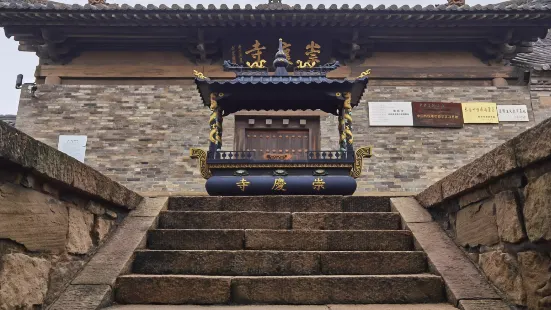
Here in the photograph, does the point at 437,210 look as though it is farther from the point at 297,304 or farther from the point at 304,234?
the point at 297,304

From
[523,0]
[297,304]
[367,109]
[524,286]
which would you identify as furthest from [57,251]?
[523,0]

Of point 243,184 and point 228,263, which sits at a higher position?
point 243,184

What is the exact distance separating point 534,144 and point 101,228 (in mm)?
2703

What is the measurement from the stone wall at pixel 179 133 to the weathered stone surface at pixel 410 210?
12.4 feet

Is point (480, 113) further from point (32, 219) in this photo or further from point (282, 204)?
point (32, 219)

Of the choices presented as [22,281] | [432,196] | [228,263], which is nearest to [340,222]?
[432,196]

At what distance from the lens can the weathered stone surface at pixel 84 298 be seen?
7.45 ft

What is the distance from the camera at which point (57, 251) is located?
240 centimetres

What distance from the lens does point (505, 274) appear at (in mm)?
2303

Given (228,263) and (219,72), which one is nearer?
(228,263)

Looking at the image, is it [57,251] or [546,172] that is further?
[57,251]

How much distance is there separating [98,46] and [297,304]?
747 centimetres

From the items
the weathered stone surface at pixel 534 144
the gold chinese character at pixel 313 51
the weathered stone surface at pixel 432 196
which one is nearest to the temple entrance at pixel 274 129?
the gold chinese character at pixel 313 51

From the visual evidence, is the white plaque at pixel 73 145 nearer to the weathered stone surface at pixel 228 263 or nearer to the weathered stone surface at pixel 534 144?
the weathered stone surface at pixel 228 263
